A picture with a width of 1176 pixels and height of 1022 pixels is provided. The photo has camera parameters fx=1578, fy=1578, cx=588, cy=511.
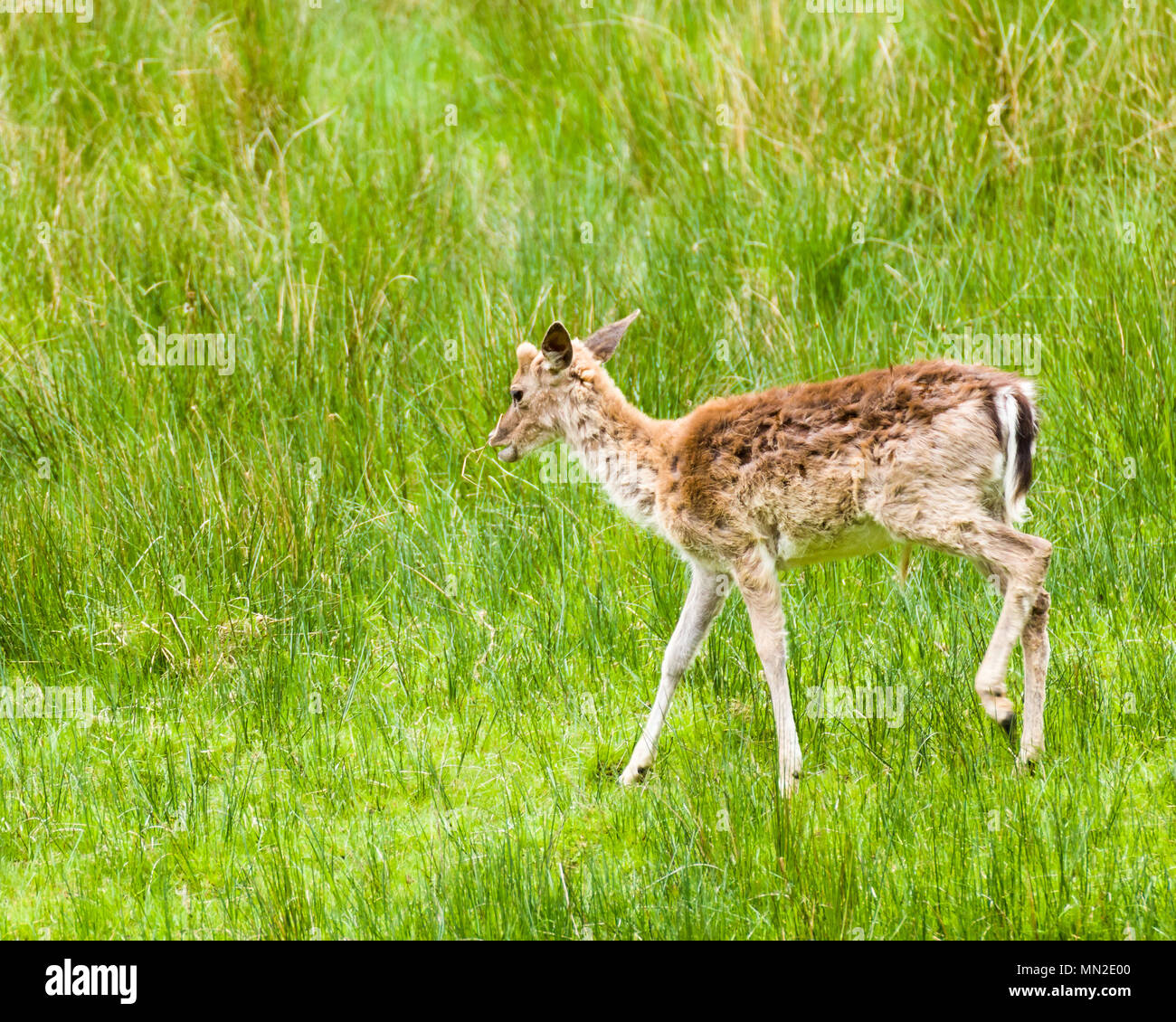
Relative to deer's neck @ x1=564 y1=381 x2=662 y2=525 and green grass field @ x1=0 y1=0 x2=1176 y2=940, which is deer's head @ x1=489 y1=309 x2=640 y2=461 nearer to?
deer's neck @ x1=564 y1=381 x2=662 y2=525

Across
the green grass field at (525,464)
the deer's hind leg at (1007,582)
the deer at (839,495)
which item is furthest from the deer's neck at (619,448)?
the deer's hind leg at (1007,582)

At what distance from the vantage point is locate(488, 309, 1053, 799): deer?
17.7ft

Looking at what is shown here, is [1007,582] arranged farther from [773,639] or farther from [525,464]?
[525,464]

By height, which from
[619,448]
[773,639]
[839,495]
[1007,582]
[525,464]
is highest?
[525,464]

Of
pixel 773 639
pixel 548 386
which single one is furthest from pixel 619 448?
pixel 773 639

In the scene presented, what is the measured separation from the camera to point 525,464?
315 inches

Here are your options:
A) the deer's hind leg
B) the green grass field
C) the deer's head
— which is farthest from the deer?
the green grass field

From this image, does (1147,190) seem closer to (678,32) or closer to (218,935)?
(678,32)

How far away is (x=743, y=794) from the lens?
17.0 feet

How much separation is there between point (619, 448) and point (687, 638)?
80 cm

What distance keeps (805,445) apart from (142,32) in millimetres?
7724

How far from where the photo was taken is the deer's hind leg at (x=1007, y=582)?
17.3ft

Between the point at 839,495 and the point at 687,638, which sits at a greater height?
the point at 839,495
